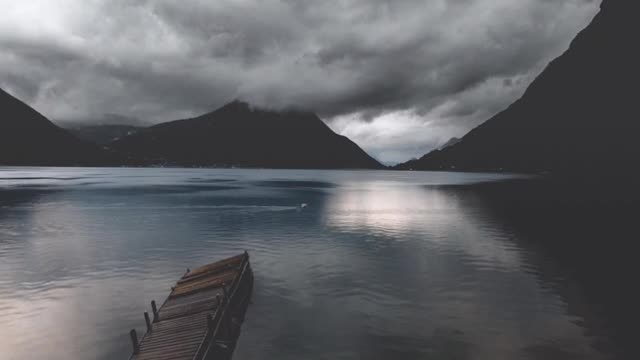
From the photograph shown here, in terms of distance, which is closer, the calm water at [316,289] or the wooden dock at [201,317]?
the wooden dock at [201,317]

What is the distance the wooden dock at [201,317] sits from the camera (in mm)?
22781

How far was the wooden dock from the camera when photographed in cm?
2278

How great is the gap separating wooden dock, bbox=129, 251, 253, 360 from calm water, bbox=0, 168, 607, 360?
1453 mm

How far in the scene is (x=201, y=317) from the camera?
2697 centimetres

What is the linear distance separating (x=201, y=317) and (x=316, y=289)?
14.5 metres

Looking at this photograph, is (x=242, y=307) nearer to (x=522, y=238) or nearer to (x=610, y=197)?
(x=522, y=238)

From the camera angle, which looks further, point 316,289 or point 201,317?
point 316,289

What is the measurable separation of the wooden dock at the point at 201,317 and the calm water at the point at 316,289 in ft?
4.77

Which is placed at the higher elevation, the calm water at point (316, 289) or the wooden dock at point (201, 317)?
the wooden dock at point (201, 317)

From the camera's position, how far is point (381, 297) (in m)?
37.2

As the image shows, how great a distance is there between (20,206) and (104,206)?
20181 mm

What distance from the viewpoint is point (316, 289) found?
39.5 meters

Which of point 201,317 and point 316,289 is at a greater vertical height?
point 201,317

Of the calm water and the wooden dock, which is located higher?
the wooden dock
